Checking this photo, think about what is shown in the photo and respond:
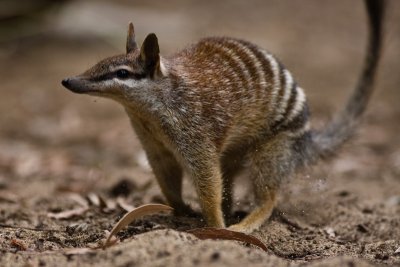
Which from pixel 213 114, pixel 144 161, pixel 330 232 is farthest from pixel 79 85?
pixel 144 161

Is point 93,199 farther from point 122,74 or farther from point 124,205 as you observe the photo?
point 122,74

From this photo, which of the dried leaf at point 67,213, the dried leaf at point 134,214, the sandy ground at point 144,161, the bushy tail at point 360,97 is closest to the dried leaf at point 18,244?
the sandy ground at point 144,161

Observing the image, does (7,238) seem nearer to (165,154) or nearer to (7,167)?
(165,154)

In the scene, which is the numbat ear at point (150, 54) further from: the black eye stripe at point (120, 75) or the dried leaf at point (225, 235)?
the dried leaf at point (225, 235)

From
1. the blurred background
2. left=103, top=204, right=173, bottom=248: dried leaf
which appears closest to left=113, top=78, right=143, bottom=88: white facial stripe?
left=103, top=204, right=173, bottom=248: dried leaf

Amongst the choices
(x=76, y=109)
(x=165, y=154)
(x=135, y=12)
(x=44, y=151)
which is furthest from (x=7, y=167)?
(x=135, y=12)

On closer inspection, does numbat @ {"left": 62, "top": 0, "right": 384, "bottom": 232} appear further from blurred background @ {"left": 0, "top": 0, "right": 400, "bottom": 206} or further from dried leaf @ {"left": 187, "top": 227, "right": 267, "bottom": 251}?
blurred background @ {"left": 0, "top": 0, "right": 400, "bottom": 206}

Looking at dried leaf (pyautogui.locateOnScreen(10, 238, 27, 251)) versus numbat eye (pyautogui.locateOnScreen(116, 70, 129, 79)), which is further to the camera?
numbat eye (pyautogui.locateOnScreen(116, 70, 129, 79))
